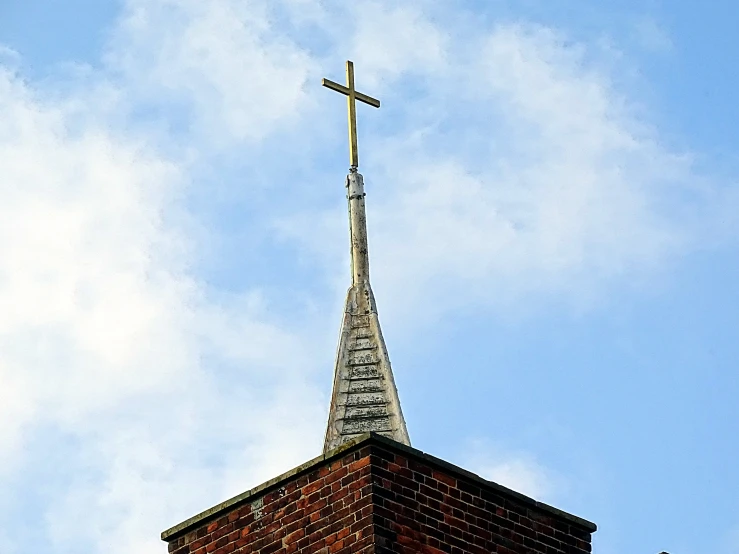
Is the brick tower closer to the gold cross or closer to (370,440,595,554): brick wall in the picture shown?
(370,440,595,554): brick wall

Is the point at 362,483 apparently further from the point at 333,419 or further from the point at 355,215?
the point at 355,215

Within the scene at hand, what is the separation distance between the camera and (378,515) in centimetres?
1407

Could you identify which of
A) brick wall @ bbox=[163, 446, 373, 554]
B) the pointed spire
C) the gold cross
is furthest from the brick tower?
the gold cross

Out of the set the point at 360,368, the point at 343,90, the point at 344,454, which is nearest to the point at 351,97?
the point at 343,90

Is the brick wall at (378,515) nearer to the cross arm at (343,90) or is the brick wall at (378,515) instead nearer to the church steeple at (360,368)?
the church steeple at (360,368)

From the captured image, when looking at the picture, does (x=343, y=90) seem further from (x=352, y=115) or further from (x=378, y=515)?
(x=378, y=515)

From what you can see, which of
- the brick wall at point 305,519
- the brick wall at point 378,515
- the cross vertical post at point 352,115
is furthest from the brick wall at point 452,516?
the cross vertical post at point 352,115

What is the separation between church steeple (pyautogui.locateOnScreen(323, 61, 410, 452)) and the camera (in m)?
16.8

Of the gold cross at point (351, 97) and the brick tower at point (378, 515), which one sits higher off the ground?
the gold cross at point (351, 97)

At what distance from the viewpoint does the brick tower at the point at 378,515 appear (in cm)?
1420

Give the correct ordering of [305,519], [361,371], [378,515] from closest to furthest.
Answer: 1. [378,515]
2. [305,519]
3. [361,371]

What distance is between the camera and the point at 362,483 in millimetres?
14219

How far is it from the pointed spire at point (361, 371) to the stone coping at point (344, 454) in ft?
5.29

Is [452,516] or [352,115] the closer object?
[452,516]
